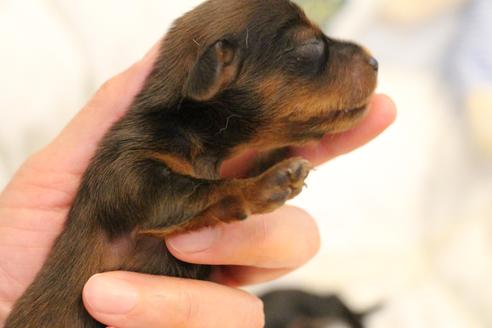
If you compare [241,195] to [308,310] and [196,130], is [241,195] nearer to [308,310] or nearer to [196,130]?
[196,130]

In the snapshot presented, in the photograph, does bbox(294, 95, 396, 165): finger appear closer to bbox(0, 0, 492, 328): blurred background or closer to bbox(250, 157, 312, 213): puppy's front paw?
bbox(250, 157, 312, 213): puppy's front paw

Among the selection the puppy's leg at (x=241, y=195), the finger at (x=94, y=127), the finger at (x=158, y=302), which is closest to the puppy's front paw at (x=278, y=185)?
the puppy's leg at (x=241, y=195)

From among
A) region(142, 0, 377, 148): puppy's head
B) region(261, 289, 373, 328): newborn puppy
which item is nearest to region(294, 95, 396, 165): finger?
region(142, 0, 377, 148): puppy's head

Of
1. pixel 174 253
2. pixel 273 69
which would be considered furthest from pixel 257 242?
pixel 273 69

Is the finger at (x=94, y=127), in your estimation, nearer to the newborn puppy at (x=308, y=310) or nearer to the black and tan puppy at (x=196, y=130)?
the black and tan puppy at (x=196, y=130)

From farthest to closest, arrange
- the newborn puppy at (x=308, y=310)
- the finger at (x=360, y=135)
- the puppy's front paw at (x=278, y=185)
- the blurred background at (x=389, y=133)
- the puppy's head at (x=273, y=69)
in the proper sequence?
the newborn puppy at (x=308, y=310) → the blurred background at (x=389, y=133) → the finger at (x=360, y=135) → the puppy's head at (x=273, y=69) → the puppy's front paw at (x=278, y=185)

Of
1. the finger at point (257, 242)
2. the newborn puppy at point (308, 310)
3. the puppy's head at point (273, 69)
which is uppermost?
the puppy's head at point (273, 69)
